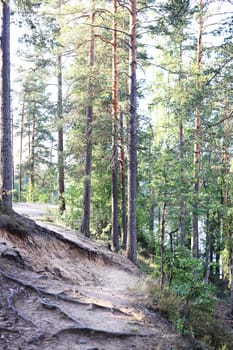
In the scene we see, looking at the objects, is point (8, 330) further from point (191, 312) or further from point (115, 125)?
point (115, 125)

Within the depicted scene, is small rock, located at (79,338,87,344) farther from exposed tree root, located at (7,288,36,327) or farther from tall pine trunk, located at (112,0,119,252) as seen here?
tall pine trunk, located at (112,0,119,252)

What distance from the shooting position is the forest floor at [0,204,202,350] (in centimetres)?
445

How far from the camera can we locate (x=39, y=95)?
26875 millimetres

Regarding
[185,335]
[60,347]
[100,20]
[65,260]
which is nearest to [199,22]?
[100,20]

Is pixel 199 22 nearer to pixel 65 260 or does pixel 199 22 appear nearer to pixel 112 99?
pixel 112 99

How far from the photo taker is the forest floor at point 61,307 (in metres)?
4.45

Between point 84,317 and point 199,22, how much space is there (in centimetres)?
1391

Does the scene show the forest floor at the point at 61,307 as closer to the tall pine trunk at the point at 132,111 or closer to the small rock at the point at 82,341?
the small rock at the point at 82,341

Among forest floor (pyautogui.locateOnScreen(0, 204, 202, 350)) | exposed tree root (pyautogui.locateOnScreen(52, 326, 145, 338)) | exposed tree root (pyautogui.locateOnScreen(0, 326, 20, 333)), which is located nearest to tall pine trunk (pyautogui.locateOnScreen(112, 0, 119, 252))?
forest floor (pyautogui.locateOnScreen(0, 204, 202, 350))

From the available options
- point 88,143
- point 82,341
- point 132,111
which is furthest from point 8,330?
point 88,143

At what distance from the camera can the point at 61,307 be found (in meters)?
5.32

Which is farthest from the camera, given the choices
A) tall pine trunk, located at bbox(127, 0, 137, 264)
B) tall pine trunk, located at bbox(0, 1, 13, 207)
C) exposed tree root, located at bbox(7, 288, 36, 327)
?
tall pine trunk, located at bbox(127, 0, 137, 264)

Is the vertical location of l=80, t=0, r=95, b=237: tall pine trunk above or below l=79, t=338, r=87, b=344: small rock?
above

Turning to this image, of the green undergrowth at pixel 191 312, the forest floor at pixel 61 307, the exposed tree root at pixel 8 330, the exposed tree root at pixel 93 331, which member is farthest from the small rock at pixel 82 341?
the green undergrowth at pixel 191 312
